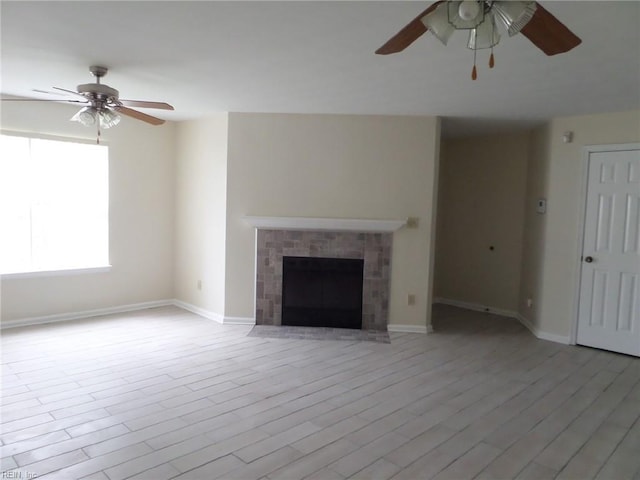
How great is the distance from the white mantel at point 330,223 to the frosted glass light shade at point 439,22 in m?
2.91

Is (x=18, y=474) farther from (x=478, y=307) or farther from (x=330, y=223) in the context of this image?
(x=478, y=307)

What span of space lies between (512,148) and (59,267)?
18.8 feet

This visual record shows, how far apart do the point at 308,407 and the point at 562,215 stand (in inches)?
135

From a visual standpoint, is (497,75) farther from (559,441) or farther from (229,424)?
(229,424)

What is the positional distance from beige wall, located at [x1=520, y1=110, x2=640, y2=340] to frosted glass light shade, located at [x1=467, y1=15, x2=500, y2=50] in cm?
310

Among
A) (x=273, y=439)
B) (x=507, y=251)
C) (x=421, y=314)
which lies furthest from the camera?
(x=507, y=251)

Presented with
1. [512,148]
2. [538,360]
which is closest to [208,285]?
[538,360]

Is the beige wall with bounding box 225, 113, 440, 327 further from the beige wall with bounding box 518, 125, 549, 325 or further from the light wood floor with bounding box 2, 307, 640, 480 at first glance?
the beige wall with bounding box 518, 125, 549, 325

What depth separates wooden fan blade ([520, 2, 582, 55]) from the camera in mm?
1670

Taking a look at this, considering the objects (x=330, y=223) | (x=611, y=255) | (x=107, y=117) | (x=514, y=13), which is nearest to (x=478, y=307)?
(x=611, y=255)

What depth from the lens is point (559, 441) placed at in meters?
2.60

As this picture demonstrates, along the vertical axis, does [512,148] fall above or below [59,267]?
above

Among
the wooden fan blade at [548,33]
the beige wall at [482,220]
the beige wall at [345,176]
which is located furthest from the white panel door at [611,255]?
the wooden fan blade at [548,33]

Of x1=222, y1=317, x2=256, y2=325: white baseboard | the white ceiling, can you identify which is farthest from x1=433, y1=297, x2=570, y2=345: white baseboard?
x1=222, y1=317, x2=256, y2=325: white baseboard
